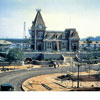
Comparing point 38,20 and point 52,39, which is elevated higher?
point 38,20

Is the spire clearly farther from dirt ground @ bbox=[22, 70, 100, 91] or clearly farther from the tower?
dirt ground @ bbox=[22, 70, 100, 91]

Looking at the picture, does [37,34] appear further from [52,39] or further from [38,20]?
[52,39]

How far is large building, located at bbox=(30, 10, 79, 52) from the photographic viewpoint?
27.1 meters

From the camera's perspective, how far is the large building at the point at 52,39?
2714 cm

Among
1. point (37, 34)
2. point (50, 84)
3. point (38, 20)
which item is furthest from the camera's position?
point (37, 34)

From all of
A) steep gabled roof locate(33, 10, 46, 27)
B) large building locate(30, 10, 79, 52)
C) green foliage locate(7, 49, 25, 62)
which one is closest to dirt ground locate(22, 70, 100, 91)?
green foliage locate(7, 49, 25, 62)

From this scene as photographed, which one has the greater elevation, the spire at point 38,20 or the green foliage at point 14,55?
the spire at point 38,20

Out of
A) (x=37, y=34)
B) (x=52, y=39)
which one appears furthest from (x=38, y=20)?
(x=52, y=39)

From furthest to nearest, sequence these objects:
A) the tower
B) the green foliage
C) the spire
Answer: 1. the tower
2. the spire
3. the green foliage

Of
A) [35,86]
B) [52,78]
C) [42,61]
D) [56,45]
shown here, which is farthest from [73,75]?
[56,45]

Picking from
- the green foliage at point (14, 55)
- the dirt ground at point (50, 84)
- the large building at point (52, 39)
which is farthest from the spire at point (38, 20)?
the dirt ground at point (50, 84)

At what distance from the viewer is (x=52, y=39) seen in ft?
90.5

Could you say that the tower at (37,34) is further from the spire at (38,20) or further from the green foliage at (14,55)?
the green foliage at (14,55)

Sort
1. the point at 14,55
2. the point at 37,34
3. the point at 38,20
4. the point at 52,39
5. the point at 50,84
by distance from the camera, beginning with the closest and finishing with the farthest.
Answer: the point at 50,84 → the point at 14,55 → the point at 38,20 → the point at 37,34 → the point at 52,39
